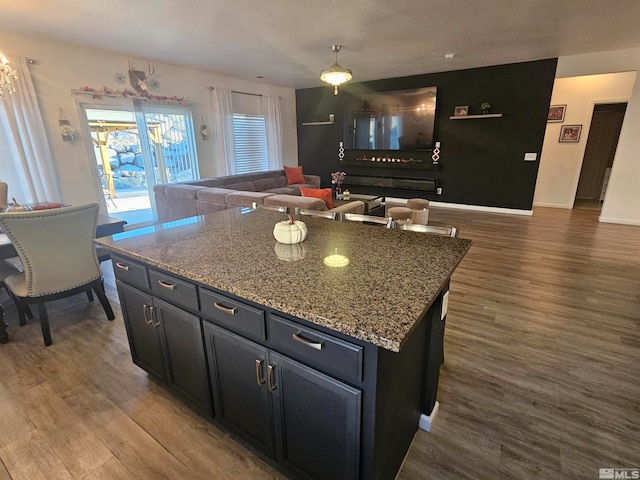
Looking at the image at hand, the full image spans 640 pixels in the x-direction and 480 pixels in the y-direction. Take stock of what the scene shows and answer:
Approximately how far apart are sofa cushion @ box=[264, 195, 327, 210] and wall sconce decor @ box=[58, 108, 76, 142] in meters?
3.06

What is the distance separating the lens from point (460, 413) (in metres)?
1.75

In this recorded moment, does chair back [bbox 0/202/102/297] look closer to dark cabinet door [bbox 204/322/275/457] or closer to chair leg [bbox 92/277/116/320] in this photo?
chair leg [bbox 92/277/116/320]

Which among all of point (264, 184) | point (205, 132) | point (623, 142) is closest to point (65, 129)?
point (205, 132)

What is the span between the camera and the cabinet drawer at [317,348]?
100 cm

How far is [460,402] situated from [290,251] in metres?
1.30

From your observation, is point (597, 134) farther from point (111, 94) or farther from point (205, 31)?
point (111, 94)

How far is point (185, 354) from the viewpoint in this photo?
1.59m

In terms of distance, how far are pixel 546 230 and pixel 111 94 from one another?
23.2 ft

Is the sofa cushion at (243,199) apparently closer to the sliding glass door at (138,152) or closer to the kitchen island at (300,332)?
the kitchen island at (300,332)

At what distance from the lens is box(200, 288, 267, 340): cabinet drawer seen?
3.99 ft

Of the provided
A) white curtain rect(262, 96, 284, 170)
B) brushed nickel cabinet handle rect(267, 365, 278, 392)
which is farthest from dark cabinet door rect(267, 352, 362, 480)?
white curtain rect(262, 96, 284, 170)

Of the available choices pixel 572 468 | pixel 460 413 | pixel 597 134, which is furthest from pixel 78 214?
pixel 597 134

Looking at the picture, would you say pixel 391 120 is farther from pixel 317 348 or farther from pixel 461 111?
pixel 317 348

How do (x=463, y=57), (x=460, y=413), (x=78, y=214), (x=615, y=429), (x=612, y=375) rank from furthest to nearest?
(x=463, y=57), (x=78, y=214), (x=612, y=375), (x=460, y=413), (x=615, y=429)
